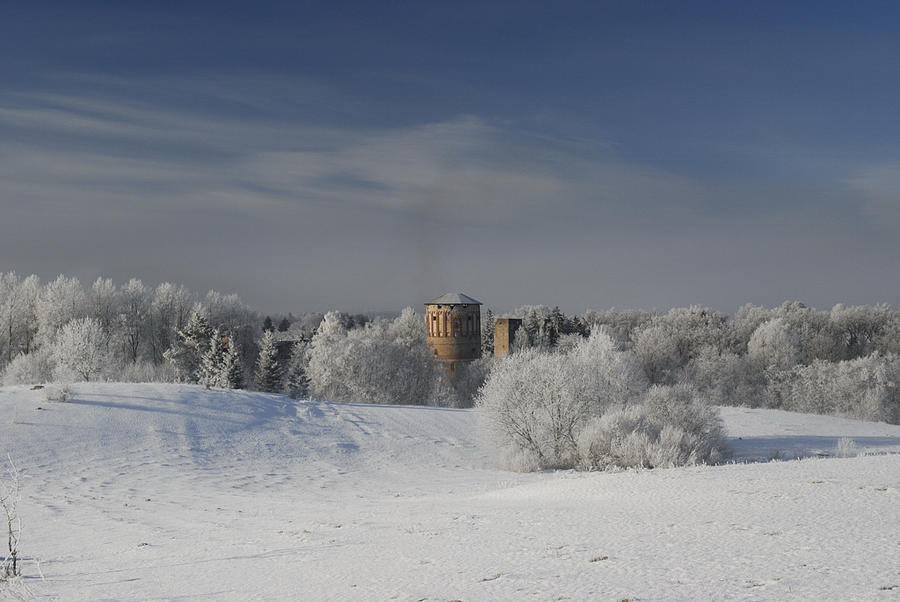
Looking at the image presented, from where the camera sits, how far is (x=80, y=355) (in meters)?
53.2

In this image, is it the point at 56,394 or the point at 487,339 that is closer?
the point at 56,394

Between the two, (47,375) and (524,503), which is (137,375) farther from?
(524,503)

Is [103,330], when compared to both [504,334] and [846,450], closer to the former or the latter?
[504,334]

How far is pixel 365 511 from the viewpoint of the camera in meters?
13.5

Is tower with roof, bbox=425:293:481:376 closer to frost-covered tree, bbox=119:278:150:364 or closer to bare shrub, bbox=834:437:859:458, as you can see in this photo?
frost-covered tree, bbox=119:278:150:364

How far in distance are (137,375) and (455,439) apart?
127 feet

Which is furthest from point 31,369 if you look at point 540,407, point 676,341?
point 676,341

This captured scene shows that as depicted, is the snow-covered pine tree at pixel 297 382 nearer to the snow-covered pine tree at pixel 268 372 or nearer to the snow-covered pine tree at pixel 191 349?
the snow-covered pine tree at pixel 268 372

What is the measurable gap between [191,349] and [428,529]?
179 ft

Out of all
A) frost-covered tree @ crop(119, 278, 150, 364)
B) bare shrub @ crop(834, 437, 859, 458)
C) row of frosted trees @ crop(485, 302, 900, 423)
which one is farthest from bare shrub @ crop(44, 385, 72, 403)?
frost-covered tree @ crop(119, 278, 150, 364)

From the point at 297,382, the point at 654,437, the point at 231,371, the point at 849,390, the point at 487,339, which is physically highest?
the point at 487,339

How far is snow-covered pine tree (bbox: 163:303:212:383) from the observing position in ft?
193

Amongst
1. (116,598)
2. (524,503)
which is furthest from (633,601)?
(524,503)

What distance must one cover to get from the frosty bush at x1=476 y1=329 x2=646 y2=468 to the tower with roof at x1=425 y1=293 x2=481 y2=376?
48.6 meters
